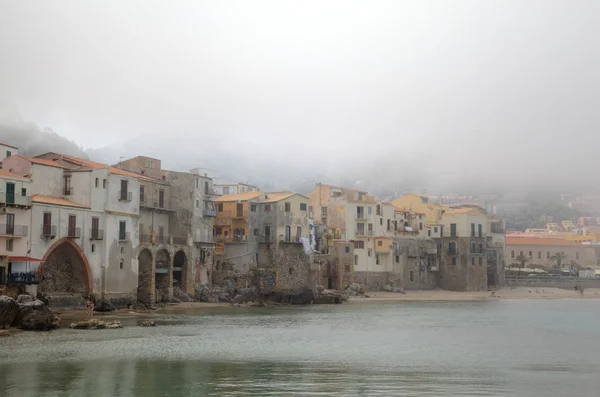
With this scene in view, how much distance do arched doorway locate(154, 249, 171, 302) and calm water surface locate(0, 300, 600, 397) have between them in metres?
8.62

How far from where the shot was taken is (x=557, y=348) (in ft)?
153

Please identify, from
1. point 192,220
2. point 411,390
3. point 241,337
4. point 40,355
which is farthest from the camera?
point 192,220

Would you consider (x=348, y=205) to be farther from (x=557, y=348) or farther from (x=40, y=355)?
(x=40, y=355)

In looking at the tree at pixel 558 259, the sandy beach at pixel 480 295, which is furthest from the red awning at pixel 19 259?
the tree at pixel 558 259

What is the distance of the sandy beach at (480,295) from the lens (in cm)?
10038

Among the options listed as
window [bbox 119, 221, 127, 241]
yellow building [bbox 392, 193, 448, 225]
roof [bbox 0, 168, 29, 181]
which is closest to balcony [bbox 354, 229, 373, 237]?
yellow building [bbox 392, 193, 448, 225]

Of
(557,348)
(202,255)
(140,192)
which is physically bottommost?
(557,348)

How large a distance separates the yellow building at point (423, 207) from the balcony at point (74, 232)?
224 ft

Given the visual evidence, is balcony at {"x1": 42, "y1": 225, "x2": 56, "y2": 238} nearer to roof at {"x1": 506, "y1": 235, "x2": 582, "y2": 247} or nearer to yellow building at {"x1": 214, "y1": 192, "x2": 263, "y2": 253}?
yellow building at {"x1": 214, "y1": 192, "x2": 263, "y2": 253}

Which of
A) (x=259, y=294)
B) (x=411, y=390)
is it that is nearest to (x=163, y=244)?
(x=259, y=294)

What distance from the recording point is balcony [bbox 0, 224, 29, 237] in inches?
2185

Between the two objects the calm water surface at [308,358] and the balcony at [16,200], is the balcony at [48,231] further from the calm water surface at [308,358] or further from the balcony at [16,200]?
the calm water surface at [308,358]

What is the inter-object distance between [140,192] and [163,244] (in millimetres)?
5781

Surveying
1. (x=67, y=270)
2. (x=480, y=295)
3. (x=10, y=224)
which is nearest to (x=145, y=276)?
(x=67, y=270)
